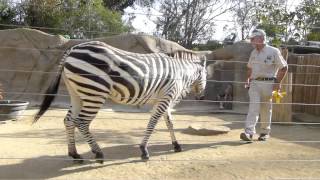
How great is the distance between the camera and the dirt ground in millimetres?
4848

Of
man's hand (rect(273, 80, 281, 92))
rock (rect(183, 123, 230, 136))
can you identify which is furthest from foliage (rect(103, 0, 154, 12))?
man's hand (rect(273, 80, 281, 92))

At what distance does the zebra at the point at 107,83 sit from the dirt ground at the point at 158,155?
22 cm

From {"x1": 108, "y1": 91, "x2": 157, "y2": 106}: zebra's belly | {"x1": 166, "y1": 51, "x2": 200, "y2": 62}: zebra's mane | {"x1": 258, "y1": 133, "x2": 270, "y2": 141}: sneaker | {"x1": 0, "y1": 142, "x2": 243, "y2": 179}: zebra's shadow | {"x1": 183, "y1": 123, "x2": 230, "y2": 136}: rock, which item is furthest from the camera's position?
{"x1": 183, "y1": 123, "x2": 230, "y2": 136}: rock

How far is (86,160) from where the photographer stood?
527 centimetres

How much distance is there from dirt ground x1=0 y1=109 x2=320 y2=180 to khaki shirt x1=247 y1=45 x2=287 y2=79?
2.72ft

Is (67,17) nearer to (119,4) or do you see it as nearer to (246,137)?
(246,137)

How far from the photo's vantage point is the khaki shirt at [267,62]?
6656 mm

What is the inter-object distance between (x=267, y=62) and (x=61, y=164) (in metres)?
3.19

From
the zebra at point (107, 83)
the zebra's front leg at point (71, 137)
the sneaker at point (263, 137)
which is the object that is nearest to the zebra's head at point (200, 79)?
the zebra at point (107, 83)

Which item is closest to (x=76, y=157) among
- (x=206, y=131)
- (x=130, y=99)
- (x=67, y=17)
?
(x=130, y=99)

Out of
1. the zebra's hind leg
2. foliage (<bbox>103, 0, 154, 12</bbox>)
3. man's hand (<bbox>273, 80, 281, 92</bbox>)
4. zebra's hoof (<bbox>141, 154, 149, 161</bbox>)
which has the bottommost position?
zebra's hoof (<bbox>141, 154, 149, 161</bbox>)

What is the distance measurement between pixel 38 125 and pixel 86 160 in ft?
11.1

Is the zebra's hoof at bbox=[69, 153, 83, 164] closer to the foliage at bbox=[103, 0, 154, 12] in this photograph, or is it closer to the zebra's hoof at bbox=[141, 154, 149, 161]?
the zebra's hoof at bbox=[141, 154, 149, 161]

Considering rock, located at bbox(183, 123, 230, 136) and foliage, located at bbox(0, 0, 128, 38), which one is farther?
foliage, located at bbox(0, 0, 128, 38)
